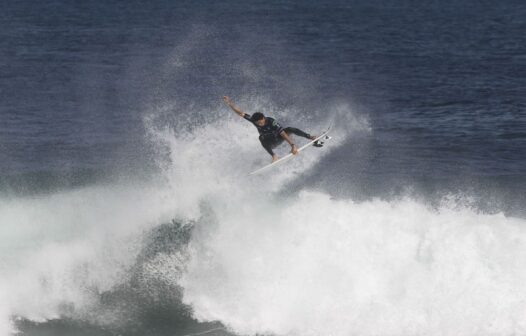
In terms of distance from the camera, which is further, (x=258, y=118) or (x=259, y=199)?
(x=259, y=199)

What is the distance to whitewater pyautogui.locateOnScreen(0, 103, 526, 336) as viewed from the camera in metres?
20.8

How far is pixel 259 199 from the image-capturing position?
81.3 feet

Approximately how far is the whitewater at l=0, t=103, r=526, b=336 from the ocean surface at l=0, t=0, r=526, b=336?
54 mm

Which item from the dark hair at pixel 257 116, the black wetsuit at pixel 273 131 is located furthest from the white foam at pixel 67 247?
the dark hair at pixel 257 116

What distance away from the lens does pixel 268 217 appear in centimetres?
2375

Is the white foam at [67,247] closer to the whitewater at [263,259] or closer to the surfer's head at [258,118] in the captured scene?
the whitewater at [263,259]

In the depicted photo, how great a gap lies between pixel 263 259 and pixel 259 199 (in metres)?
2.75

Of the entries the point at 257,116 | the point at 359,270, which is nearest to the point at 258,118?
the point at 257,116

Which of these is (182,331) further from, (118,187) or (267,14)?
(267,14)

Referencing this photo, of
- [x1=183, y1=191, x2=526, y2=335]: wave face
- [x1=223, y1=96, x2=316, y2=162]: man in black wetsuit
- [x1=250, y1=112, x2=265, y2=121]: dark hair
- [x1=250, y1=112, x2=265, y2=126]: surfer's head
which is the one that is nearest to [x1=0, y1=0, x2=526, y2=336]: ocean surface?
[x1=183, y1=191, x2=526, y2=335]: wave face

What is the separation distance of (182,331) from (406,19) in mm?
68953

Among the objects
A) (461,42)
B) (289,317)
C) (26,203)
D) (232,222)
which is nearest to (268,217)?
(232,222)

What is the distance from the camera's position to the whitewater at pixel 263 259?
68.3ft

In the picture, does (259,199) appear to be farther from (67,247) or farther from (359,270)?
(67,247)
